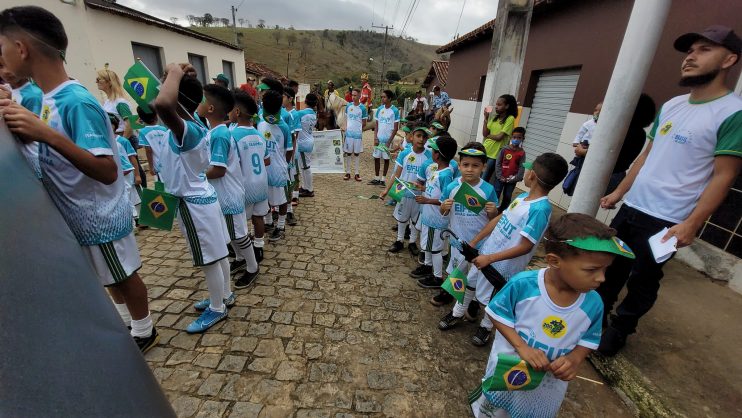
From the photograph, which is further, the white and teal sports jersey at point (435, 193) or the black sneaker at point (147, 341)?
the white and teal sports jersey at point (435, 193)

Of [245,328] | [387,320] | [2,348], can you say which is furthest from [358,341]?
[2,348]

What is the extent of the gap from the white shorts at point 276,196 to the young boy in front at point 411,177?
1.47 metres

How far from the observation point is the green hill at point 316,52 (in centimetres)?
6506

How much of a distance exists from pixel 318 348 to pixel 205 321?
3.61 feet

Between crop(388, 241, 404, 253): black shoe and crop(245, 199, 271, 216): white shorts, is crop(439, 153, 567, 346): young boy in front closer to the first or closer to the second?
crop(388, 241, 404, 253): black shoe

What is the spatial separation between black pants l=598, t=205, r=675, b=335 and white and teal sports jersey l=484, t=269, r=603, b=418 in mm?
1337

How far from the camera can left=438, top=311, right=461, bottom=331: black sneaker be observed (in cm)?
325

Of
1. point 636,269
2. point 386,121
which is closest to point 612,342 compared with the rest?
point 636,269

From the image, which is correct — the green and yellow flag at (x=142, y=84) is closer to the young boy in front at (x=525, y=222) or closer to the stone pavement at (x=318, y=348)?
the stone pavement at (x=318, y=348)

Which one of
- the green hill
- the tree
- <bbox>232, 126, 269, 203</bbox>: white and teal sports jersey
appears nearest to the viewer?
<bbox>232, 126, 269, 203</bbox>: white and teal sports jersey

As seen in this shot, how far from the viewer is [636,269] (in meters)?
2.68

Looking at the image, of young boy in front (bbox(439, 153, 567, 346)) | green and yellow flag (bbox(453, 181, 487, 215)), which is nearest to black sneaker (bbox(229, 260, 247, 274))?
green and yellow flag (bbox(453, 181, 487, 215))

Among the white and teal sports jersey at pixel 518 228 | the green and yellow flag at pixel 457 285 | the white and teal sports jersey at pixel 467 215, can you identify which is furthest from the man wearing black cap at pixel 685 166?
the green and yellow flag at pixel 457 285

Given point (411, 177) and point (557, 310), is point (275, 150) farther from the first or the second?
point (557, 310)
